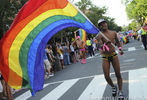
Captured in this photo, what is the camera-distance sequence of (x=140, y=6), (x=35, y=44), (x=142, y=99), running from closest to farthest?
(x=142, y=99) < (x=35, y=44) < (x=140, y=6)

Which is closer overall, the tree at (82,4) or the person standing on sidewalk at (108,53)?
the person standing on sidewalk at (108,53)

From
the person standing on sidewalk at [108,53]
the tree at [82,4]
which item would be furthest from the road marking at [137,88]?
the tree at [82,4]

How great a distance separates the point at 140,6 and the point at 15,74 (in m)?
27.4

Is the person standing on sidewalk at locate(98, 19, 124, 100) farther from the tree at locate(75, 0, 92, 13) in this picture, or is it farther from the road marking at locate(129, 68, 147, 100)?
the tree at locate(75, 0, 92, 13)

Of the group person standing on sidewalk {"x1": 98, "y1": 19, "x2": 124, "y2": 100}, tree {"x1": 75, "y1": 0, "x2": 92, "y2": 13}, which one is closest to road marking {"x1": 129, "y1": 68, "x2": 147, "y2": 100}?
person standing on sidewalk {"x1": 98, "y1": 19, "x2": 124, "y2": 100}

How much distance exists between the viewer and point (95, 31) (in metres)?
4.70

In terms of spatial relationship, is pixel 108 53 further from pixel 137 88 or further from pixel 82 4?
pixel 82 4

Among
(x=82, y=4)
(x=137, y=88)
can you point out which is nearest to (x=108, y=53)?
(x=137, y=88)

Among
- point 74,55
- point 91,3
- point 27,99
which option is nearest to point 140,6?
point 74,55

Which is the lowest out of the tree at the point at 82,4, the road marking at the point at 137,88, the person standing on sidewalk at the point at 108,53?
the road marking at the point at 137,88

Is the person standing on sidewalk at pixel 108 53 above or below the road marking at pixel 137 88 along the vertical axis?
above

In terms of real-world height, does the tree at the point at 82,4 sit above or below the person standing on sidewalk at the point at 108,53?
above

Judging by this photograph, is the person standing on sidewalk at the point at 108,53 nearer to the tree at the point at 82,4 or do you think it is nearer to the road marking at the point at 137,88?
the road marking at the point at 137,88

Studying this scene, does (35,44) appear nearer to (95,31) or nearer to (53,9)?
(53,9)
